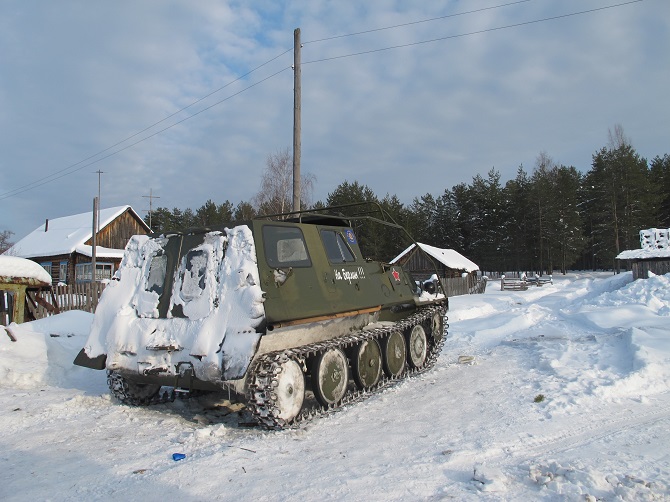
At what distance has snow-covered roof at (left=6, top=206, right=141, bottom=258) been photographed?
3509 cm

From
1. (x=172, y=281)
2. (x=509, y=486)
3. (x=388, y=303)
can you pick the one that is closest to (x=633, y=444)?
(x=509, y=486)

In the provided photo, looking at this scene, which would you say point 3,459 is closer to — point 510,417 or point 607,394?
point 510,417

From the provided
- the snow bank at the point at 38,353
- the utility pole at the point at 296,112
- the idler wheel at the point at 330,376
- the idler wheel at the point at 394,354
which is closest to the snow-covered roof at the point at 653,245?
the utility pole at the point at 296,112

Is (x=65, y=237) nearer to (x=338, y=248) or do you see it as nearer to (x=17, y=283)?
(x=17, y=283)

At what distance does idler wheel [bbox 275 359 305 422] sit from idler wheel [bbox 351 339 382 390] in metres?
1.24

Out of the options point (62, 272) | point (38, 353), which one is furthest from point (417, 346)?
point (62, 272)

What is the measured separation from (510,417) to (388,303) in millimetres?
2824

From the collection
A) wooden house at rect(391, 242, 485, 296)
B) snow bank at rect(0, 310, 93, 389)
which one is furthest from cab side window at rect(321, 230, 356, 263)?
wooden house at rect(391, 242, 485, 296)

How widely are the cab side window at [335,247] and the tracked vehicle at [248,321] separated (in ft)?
0.07

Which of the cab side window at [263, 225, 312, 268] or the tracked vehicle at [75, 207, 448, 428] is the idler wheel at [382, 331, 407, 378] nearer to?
the tracked vehicle at [75, 207, 448, 428]

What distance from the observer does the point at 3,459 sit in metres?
4.67

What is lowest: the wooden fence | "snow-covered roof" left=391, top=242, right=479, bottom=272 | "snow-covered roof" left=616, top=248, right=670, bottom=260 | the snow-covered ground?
the snow-covered ground

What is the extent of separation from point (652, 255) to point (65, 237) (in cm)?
3636

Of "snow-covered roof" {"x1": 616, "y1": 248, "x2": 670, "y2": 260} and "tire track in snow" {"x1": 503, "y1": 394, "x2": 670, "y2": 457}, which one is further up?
"snow-covered roof" {"x1": 616, "y1": 248, "x2": 670, "y2": 260}
